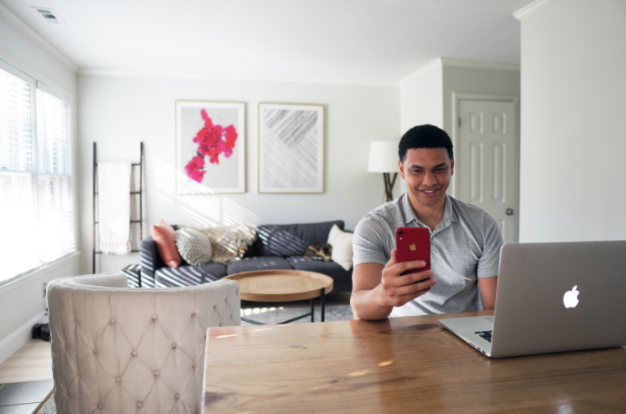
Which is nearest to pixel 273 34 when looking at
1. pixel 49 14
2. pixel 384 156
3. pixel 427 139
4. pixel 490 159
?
pixel 49 14

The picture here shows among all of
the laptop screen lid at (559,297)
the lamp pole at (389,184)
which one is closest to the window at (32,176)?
the laptop screen lid at (559,297)

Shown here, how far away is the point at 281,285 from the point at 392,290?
6.66 ft

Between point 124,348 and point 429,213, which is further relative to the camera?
point 429,213

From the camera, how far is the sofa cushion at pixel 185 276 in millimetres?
3883

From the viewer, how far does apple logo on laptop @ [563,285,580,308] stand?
858mm

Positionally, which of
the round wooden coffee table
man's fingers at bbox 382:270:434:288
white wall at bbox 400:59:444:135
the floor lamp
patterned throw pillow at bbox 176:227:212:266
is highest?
Result: white wall at bbox 400:59:444:135

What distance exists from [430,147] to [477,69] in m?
3.44

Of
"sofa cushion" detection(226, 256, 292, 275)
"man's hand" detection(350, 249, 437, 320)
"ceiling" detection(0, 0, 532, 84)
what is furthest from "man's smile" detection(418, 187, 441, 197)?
"sofa cushion" detection(226, 256, 292, 275)

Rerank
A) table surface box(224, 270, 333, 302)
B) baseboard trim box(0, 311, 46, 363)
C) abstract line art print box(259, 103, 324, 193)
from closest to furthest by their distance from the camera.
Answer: table surface box(224, 270, 333, 302), baseboard trim box(0, 311, 46, 363), abstract line art print box(259, 103, 324, 193)

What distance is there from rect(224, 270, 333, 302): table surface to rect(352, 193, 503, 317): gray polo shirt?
123 centimetres

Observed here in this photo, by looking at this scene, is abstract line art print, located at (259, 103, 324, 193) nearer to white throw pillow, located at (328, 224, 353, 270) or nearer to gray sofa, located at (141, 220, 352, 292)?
gray sofa, located at (141, 220, 352, 292)

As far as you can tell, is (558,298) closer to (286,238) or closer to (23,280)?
(23,280)

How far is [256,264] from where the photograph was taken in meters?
4.16

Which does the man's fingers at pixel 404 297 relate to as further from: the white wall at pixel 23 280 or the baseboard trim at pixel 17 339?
the baseboard trim at pixel 17 339
